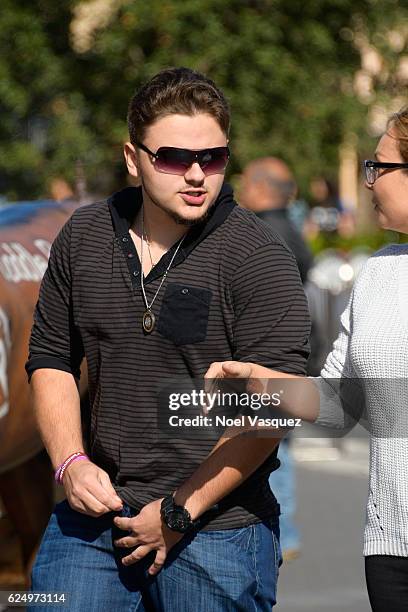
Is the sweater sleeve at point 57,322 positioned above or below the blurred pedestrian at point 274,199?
above

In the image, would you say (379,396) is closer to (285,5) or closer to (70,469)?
(70,469)

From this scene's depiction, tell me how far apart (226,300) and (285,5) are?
13801 millimetres

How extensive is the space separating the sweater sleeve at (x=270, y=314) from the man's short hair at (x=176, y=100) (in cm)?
32

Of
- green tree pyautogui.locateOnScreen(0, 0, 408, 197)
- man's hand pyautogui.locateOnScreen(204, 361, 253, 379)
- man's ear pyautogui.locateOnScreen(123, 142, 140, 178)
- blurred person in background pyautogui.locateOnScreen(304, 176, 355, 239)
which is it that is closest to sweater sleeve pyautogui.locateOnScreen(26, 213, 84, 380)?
man's ear pyautogui.locateOnScreen(123, 142, 140, 178)

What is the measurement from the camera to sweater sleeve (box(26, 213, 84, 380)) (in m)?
3.11

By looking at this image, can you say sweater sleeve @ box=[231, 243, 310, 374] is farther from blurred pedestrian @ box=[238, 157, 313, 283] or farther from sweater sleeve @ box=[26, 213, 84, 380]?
blurred pedestrian @ box=[238, 157, 313, 283]

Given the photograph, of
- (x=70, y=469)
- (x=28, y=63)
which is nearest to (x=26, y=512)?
(x=70, y=469)

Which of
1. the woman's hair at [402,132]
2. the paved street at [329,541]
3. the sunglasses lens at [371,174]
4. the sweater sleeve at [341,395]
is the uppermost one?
the woman's hair at [402,132]

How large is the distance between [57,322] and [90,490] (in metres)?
0.43

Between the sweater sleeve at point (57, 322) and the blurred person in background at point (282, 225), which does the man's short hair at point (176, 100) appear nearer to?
the sweater sleeve at point (57, 322)

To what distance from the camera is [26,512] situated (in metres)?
5.68

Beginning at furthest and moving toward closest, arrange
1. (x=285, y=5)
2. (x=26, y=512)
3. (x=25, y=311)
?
(x=285, y=5) < (x=26, y=512) < (x=25, y=311)

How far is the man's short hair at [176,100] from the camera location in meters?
A: 2.92

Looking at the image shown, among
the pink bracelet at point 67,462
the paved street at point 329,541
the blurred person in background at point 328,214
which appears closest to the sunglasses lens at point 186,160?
the pink bracelet at point 67,462
